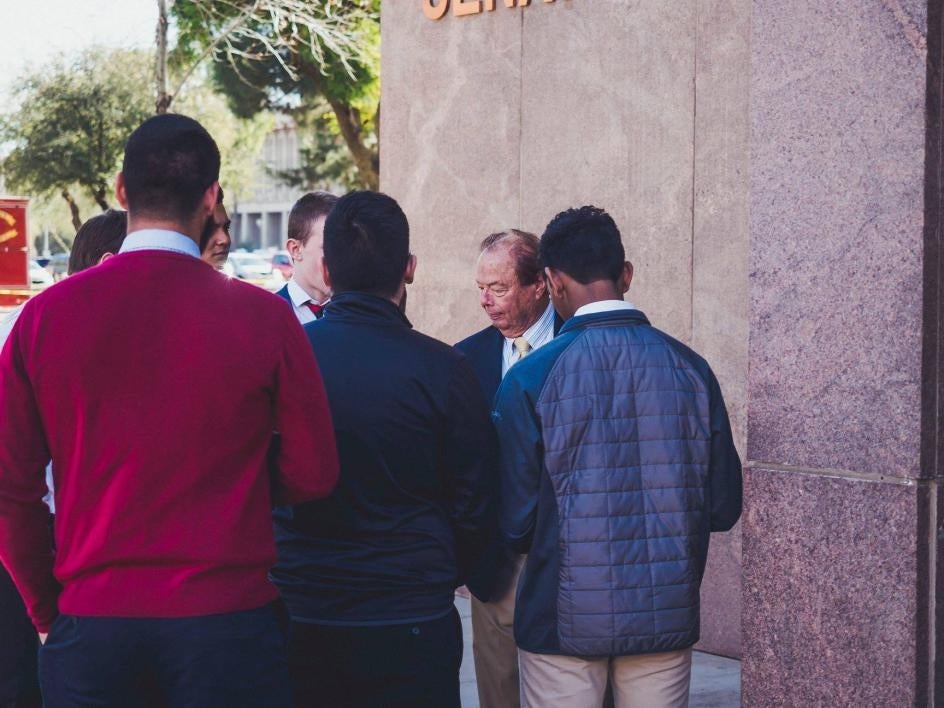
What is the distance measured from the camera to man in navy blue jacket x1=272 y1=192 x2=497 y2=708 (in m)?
3.02

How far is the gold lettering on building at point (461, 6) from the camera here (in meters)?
7.51

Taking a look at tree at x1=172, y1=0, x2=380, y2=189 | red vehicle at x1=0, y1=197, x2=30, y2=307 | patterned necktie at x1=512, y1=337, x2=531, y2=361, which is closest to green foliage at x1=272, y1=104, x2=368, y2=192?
tree at x1=172, y1=0, x2=380, y2=189

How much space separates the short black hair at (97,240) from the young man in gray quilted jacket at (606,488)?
52.5 inches

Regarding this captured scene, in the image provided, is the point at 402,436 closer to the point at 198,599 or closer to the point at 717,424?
the point at 198,599

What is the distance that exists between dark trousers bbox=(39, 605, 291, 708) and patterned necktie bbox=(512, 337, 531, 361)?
2.01 metres

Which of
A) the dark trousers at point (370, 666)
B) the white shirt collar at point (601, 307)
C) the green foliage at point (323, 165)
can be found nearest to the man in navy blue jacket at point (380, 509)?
the dark trousers at point (370, 666)

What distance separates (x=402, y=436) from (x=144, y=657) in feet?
2.47

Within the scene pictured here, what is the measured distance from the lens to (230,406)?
102 inches

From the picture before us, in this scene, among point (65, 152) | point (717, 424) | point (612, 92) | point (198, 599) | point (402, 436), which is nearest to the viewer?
point (198, 599)

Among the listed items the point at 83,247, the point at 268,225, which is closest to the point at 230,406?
the point at 83,247

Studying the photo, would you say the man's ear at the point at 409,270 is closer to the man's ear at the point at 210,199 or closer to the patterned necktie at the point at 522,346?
the man's ear at the point at 210,199

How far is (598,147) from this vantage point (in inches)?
275

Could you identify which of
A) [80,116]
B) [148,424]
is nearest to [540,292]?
[148,424]

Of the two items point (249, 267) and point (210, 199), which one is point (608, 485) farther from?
point (249, 267)
